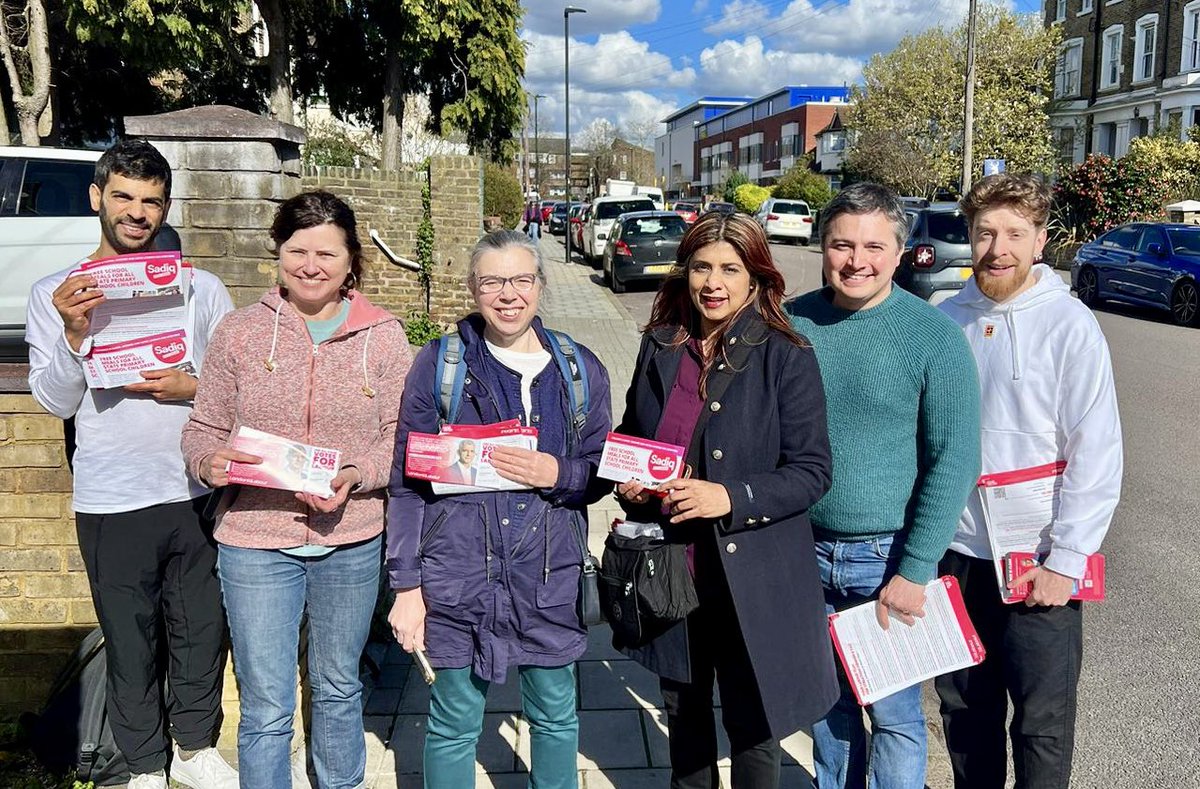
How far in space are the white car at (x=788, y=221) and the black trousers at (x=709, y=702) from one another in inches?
1206

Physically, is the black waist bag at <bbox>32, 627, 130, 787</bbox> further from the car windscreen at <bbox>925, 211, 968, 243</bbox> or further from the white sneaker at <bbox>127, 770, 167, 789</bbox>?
the car windscreen at <bbox>925, 211, 968, 243</bbox>

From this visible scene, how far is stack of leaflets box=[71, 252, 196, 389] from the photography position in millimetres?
2594

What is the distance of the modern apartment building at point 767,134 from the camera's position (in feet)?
241

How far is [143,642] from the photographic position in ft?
9.71

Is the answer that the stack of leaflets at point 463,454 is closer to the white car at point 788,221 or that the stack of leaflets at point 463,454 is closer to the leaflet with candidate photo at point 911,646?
the leaflet with candidate photo at point 911,646

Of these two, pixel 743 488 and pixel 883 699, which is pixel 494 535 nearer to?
pixel 743 488

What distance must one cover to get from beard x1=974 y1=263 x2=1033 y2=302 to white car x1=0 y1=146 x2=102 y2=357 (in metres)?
8.54

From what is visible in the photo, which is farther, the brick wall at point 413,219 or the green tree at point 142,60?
the green tree at point 142,60

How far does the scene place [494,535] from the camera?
262 cm

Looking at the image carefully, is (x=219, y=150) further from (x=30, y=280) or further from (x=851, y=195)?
(x=30, y=280)

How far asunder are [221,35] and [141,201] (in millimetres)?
18493

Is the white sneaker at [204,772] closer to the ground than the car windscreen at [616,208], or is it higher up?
closer to the ground

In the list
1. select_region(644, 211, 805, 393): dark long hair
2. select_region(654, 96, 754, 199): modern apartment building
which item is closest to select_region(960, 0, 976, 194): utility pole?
select_region(644, 211, 805, 393): dark long hair

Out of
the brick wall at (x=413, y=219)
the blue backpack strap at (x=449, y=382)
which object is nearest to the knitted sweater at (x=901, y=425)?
the blue backpack strap at (x=449, y=382)
